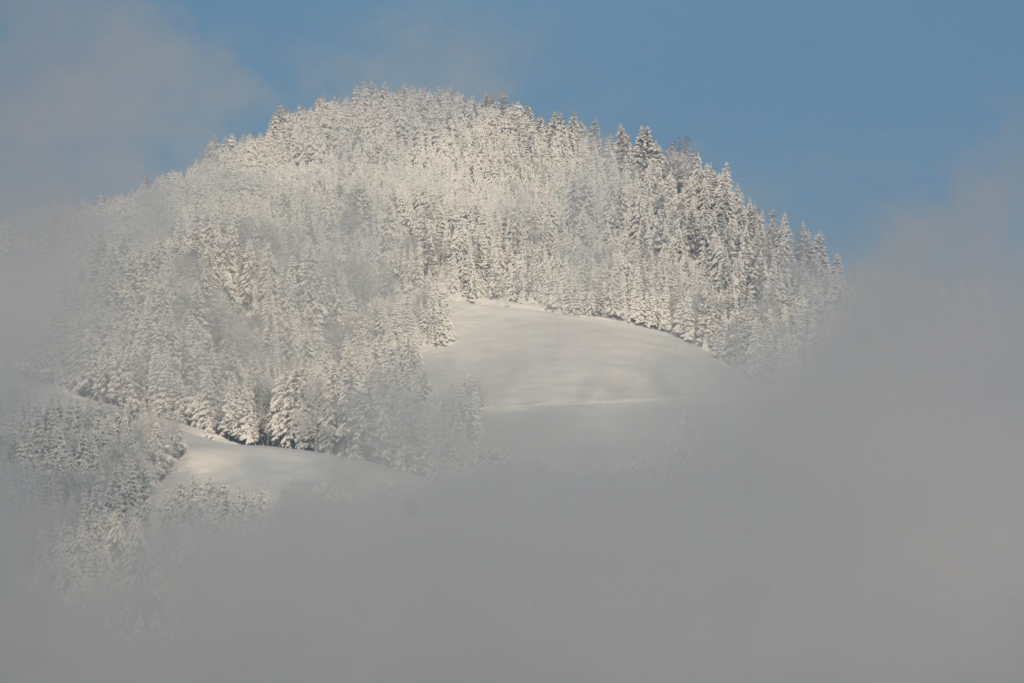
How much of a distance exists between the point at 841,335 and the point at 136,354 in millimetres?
52472

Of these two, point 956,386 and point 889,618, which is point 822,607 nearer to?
point 889,618

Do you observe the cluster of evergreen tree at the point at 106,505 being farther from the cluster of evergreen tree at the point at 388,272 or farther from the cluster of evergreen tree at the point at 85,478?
the cluster of evergreen tree at the point at 388,272

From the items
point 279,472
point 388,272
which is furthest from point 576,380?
point 279,472

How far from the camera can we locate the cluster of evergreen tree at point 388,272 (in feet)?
301

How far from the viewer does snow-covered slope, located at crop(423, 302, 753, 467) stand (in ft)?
310

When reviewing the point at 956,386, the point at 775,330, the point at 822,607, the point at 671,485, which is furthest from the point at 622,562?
the point at 775,330

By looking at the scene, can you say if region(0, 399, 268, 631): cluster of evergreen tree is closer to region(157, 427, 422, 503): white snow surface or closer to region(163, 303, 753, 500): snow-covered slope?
region(157, 427, 422, 503): white snow surface

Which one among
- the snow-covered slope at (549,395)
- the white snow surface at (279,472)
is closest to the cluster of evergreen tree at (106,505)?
the white snow surface at (279,472)

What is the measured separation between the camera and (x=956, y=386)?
76312 mm

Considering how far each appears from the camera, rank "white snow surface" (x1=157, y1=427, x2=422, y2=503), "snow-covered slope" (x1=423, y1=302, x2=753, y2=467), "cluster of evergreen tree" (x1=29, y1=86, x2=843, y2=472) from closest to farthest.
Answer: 1. "white snow surface" (x1=157, y1=427, x2=422, y2=503)
2. "cluster of evergreen tree" (x1=29, y1=86, x2=843, y2=472)
3. "snow-covered slope" (x1=423, y1=302, x2=753, y2=467)

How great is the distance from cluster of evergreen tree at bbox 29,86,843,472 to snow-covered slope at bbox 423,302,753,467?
11.2ft

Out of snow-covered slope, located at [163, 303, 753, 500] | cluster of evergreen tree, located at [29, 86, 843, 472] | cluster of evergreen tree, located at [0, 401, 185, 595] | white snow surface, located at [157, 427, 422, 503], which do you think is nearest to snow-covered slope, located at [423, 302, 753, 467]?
snow-covered slope, located at [163, 303, 753, 500]

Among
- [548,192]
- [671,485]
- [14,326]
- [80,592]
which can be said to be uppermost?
[548,192]

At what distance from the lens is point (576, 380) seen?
111 m
